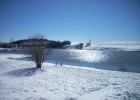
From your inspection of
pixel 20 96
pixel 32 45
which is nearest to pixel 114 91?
pixel 20 96

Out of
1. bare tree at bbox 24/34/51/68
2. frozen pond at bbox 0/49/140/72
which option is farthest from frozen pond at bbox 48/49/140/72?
bare tree at bbox 24/34/51/68

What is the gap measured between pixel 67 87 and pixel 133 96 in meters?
4.60

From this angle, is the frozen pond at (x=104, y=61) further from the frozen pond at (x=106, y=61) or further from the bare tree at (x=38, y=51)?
the bare tree at (x=38, y=51)

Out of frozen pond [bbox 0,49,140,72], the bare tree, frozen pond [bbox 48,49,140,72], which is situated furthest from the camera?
frozen pond [bbox 48,49,140,72]

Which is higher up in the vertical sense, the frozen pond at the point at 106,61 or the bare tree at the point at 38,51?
the bare tree at the point at 38,51

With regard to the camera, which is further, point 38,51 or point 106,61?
point 106,61

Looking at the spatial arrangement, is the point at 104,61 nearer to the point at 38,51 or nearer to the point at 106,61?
the point at 106,61

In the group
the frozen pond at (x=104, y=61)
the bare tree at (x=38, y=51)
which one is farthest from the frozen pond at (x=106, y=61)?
the bare tree at (x=38, y=51)

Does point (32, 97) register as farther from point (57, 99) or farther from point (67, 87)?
point (67, 87)

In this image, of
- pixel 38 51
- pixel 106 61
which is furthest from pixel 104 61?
pixel 38 51

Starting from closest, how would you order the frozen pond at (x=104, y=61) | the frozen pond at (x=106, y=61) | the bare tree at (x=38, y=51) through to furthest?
the bare tree at (x=38, y=51) → the frozen pond at (x=104, y=61) → the frozen pond at (x=106, y=61)

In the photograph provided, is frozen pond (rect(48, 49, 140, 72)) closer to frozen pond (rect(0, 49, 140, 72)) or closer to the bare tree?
frozen pond (rect(0, 49, 140, 72))

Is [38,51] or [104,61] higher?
[38,51]

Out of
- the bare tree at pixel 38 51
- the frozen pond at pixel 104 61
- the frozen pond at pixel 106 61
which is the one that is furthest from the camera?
the frozen pond at pixel 106 61
